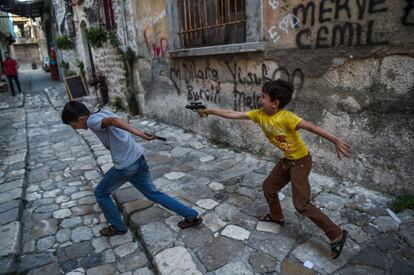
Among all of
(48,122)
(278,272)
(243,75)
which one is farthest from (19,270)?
(48,122)

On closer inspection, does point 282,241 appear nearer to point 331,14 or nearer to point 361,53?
point 361,53

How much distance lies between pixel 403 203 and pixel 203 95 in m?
3.43

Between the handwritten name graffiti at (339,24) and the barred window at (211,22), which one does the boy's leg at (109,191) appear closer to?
the handwritten name graffiti at (339,24)

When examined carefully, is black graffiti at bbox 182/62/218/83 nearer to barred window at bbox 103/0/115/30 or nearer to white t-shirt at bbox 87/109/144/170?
white t-shirt at bbox 87/109/144/170

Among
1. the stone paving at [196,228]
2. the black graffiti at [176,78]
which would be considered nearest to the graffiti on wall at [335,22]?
the stone paving at [196,228]

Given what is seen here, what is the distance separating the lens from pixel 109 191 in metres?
2.95

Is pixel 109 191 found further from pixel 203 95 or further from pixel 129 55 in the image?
pixel 129 55

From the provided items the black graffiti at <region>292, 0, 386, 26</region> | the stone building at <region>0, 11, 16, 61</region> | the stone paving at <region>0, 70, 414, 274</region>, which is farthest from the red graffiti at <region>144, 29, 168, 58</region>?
the stone building at <region>0, 11, 16, 61</region>

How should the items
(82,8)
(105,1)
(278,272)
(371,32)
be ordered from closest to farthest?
(278,272) → (371,32) → (105,1) → (82,8)

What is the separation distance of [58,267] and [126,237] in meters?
0.63

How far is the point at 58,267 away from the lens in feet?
9.20

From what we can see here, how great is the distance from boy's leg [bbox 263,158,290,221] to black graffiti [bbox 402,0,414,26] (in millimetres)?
1634

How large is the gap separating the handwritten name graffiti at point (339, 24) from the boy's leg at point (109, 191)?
2492 mm

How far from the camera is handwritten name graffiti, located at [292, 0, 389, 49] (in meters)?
3.12
